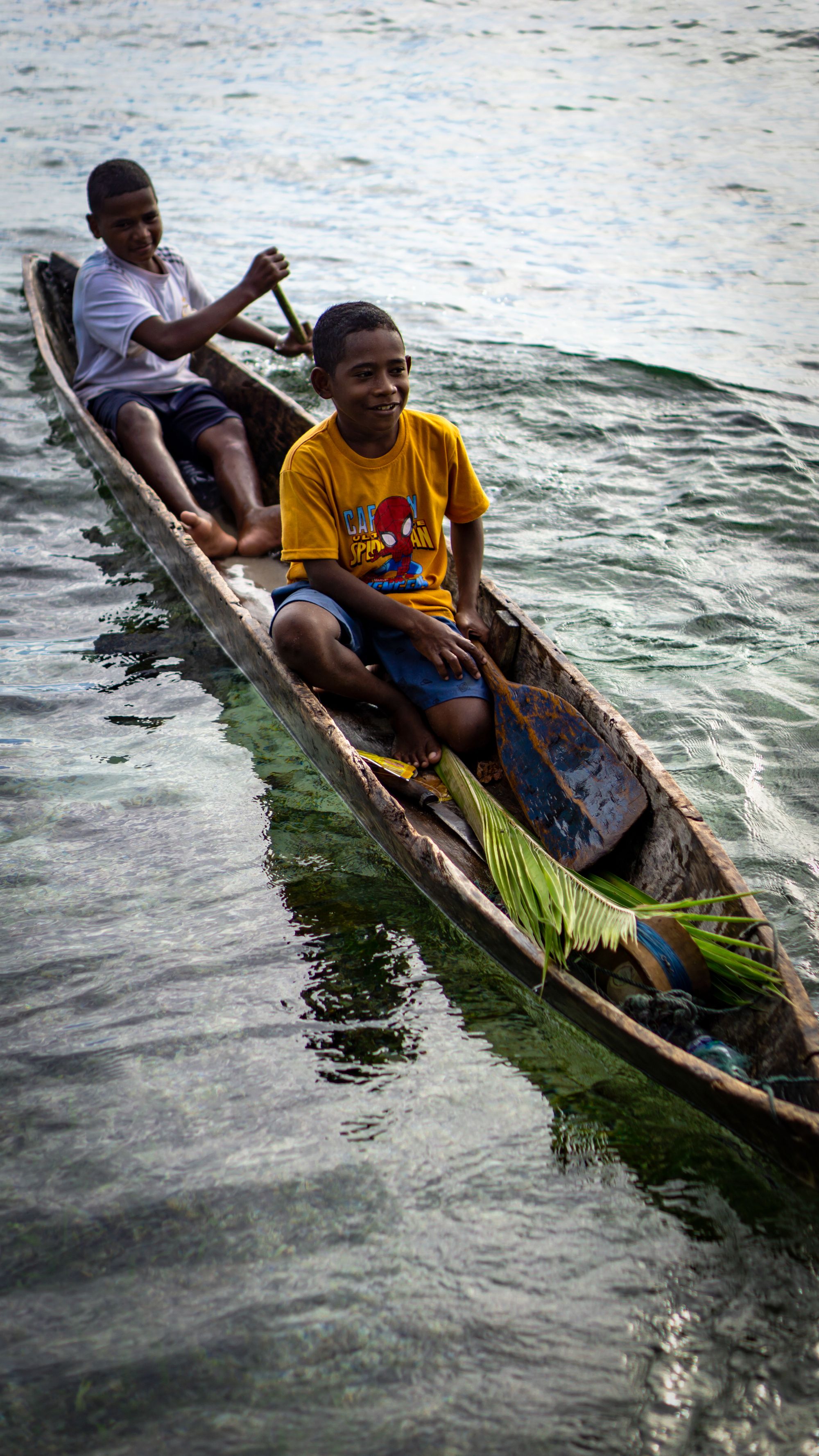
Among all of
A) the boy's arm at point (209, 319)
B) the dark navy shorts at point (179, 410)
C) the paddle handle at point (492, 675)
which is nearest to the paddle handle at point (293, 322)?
the dark navy shorts at point (179, 410)

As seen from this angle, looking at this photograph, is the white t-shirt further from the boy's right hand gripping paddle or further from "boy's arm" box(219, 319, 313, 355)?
the boy's right hand gripping paddle

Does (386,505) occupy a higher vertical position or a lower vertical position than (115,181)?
lower

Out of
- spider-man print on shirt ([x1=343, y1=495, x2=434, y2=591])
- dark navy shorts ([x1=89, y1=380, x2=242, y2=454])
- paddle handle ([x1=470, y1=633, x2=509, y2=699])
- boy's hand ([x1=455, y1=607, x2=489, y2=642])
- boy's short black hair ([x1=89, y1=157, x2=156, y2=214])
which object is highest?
boy's short black hair ([x1=89, y1=157, x2=156, y2=214])

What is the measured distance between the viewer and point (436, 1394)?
4.99 ft

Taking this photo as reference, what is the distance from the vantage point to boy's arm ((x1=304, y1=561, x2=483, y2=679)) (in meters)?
2.86

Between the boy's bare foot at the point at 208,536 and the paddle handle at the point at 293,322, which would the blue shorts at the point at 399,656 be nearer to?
the boy's bare foot at the point at 208,536

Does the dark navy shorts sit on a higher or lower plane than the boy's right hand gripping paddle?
higher

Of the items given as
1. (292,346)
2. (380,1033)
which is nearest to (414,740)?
(380,1033)

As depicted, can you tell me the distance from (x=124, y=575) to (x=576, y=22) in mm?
22275

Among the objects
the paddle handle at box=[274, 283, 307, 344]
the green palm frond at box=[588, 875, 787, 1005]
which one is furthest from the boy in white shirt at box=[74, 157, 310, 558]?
the green palm frond at box=[588, 875, 787, 1005]

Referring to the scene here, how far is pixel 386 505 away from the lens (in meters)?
2.98

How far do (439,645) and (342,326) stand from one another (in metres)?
0.87

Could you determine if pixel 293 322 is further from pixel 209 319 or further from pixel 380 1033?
pixel 380 1033

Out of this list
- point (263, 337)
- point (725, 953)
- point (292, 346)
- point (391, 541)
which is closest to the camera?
point (725, 953)
